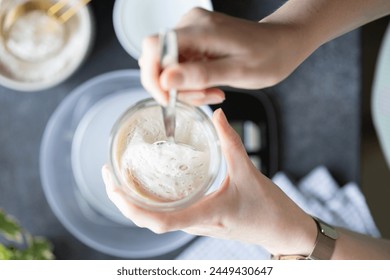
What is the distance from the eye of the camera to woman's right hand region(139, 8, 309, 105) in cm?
33

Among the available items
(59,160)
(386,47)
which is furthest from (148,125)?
(386,47)

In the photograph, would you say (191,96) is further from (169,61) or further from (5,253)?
(5,253)

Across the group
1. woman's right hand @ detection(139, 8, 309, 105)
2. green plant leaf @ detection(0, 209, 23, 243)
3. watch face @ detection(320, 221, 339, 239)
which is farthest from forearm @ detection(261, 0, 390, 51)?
green plant leaf @ detection(0, 209, 23, 243)

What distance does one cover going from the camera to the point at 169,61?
0.32 metres

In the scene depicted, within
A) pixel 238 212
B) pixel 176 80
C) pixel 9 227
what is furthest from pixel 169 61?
pixel 9 227

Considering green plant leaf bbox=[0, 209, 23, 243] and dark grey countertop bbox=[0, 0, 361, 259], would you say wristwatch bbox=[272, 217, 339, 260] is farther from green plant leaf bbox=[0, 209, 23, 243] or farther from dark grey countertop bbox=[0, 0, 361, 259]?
green plant leaf bbox=[0, 209, 23, 243]

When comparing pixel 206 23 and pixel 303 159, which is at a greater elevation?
pixel 206 23

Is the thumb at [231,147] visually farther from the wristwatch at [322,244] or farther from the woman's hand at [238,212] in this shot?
the wristwatch at [322,244]

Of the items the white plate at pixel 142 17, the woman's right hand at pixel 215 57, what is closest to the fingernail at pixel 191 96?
the woman's right hand at pixel 215 57

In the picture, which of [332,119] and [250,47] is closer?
[250,47]

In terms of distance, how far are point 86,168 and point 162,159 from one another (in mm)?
165

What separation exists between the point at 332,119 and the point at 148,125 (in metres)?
0.22
